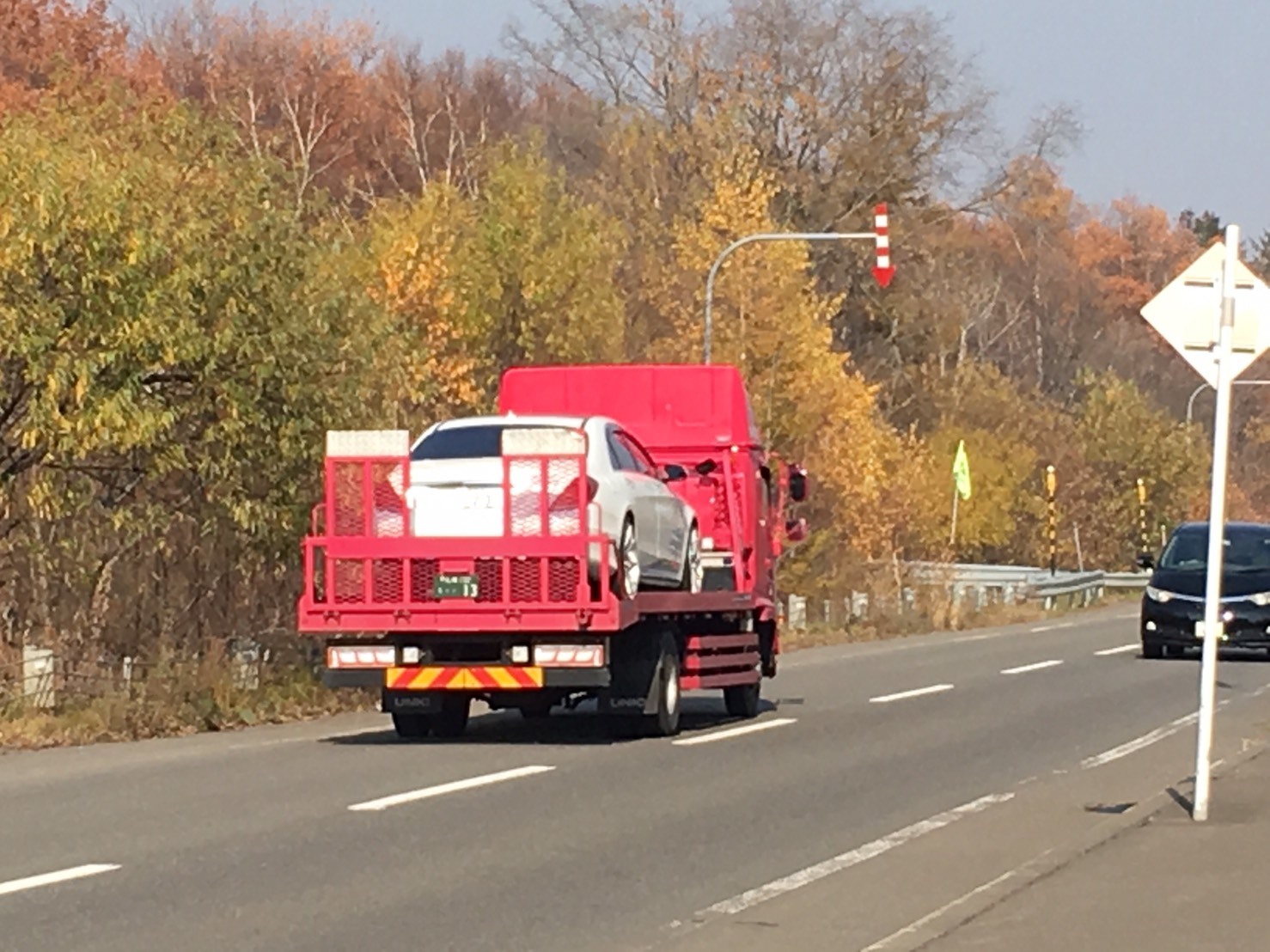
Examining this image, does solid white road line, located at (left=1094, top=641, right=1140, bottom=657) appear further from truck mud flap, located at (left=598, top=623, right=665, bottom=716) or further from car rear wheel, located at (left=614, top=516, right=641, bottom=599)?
car rear wheel, located at (left=614, top=516, right=641, bottom=599)

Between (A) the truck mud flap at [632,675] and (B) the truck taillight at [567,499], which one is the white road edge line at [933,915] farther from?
(A) the truck mud flap at [632,675]

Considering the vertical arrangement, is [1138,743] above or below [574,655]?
below

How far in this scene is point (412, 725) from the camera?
19547 mm

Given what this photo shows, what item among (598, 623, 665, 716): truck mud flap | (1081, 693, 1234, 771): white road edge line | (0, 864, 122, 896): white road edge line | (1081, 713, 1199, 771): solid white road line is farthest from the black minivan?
(0, 864, 122, 896): white road edge line

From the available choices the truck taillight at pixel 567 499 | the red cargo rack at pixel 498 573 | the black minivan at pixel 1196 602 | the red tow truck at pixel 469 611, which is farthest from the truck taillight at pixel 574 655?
the black minivan at pixel 1196 602

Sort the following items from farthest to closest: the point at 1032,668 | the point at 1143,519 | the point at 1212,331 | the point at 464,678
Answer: the point at 1143,519
the point at 1032,668
the point at 464,678
the point at 1212,331

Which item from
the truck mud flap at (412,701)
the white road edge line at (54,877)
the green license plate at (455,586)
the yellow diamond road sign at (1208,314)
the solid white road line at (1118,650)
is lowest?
the solid white road line at (1118,650)

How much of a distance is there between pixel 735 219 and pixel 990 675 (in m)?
19.1

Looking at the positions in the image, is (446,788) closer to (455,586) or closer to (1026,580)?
(455,586)

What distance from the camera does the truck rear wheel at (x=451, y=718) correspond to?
19.4m

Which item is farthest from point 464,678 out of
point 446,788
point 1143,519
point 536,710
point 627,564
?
point 1143,519

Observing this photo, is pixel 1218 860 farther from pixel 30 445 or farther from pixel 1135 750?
pixel 30 445

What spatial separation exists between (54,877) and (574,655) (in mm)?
7280

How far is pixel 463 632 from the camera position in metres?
18.0
